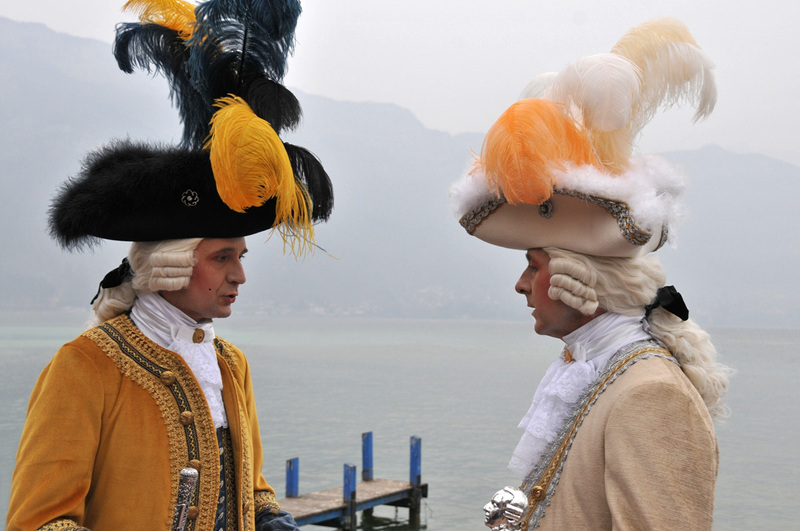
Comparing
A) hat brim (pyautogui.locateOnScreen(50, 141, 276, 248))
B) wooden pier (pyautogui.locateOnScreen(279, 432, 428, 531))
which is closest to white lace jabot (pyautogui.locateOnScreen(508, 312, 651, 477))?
hat brim (pyautogui.locateOnScreen(50, 141, 276, 248))

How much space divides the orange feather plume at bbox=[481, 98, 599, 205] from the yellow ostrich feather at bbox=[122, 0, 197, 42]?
1.44m

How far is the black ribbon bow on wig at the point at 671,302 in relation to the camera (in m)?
2.52

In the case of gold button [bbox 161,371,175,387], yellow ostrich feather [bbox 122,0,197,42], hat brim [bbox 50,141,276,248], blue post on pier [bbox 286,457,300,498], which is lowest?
blue post on pier [bbox 286,457,300,498]

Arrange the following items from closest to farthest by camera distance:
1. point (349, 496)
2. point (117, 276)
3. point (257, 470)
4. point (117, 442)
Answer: point (117, 442) → point (117, 276) → point (257, 470) → point (349, 496)

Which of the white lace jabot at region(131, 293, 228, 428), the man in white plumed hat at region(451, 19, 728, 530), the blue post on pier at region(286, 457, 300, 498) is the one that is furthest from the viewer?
the blue post on pier at region(286, 457, 300, 498)

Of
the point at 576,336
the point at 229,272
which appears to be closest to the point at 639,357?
the point at 576,336

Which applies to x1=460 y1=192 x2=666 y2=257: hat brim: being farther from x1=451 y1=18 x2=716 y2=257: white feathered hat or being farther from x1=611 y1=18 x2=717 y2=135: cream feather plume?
x1=611 y1=18 x2=717 y2=135: cream feather plume

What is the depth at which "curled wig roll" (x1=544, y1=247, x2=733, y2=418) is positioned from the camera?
248 centimetres

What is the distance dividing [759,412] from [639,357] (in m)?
51.2

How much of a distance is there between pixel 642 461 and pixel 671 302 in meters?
0.58

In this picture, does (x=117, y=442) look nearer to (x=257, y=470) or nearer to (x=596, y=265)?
(x=257, y=470)

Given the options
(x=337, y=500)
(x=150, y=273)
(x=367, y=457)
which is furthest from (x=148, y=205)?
(x=367, y=457)

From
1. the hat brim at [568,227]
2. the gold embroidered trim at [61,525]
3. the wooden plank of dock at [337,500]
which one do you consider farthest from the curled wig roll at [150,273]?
the wooden plank of dock at [337,500]

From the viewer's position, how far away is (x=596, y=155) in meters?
2.54
